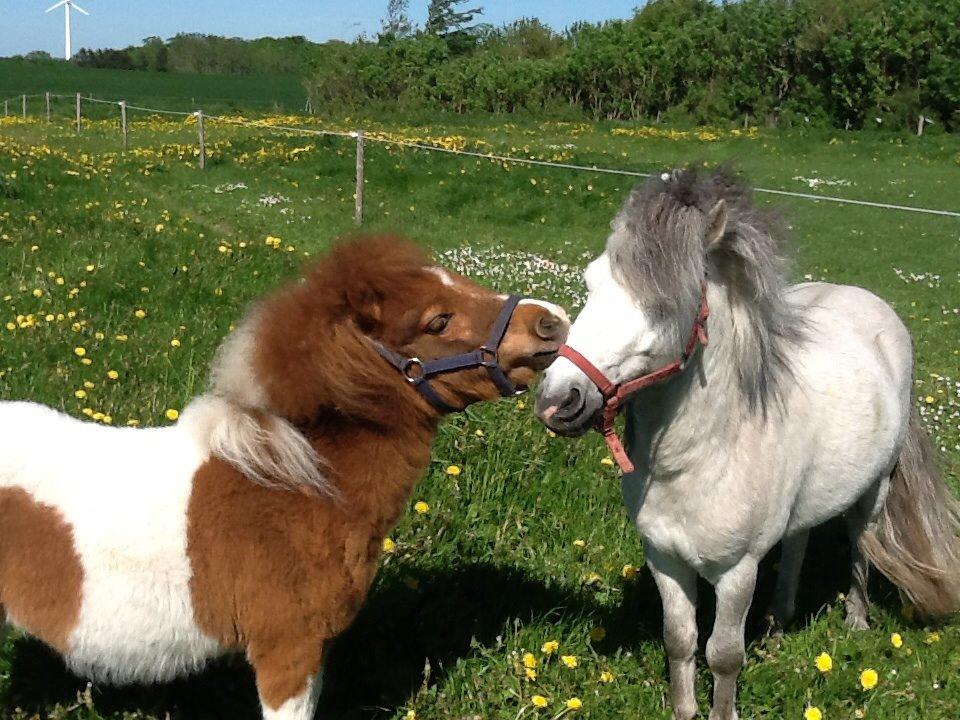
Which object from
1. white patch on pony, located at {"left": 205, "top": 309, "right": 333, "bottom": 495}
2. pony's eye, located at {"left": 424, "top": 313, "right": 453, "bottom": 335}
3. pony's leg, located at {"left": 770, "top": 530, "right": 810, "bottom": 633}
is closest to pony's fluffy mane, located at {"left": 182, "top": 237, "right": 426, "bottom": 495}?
white patch on pony, located at {"left": 205, "top": 309, "right": 333, "bottom": 495}

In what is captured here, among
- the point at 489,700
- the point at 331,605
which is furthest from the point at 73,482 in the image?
the point at 489,700

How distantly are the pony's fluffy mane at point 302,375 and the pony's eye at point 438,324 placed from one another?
0.49 ft

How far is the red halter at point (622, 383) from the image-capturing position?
9.21 ft

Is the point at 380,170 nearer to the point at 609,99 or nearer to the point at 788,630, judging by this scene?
the point at 788,630

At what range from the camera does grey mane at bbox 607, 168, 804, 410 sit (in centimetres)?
289

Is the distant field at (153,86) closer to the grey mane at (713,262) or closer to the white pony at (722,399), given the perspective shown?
the white pony at (722,399)

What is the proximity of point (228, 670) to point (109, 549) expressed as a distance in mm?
1232

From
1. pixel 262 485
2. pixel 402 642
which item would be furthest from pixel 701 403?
pixel 402 642

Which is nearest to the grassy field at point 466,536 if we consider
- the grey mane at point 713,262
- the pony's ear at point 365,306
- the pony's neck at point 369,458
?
the grey mane at point 713,262

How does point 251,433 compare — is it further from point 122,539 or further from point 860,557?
point 860,557

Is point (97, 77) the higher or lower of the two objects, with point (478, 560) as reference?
higher

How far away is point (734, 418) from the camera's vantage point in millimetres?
3377

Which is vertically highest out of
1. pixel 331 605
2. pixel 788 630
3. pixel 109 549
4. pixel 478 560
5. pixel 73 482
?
pixel 73 482

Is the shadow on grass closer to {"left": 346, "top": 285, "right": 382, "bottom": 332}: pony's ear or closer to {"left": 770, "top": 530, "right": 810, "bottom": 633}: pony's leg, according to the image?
{"left": 770, "top": 530, "right": 810, "bottom": 633}: pony's leg
